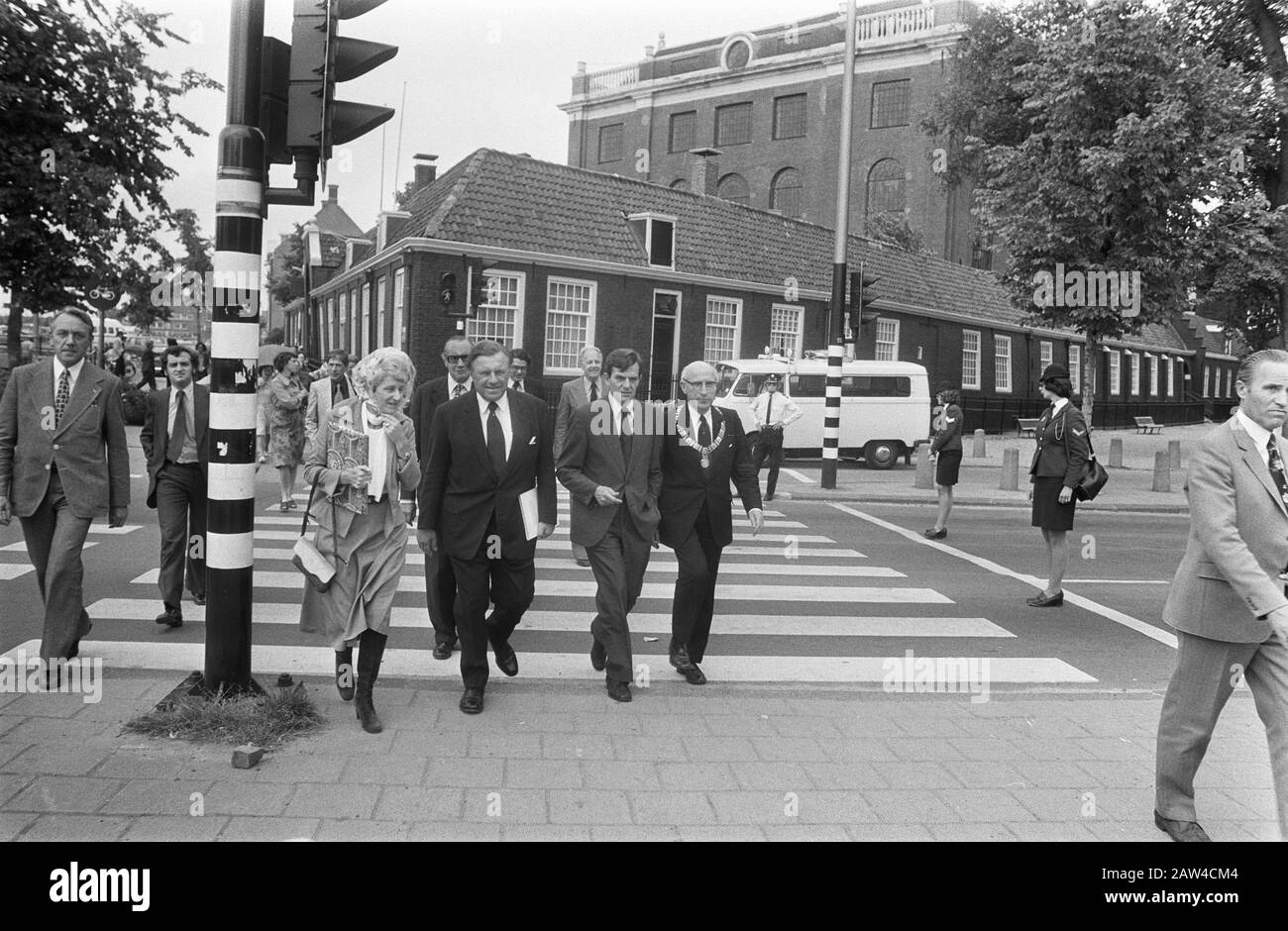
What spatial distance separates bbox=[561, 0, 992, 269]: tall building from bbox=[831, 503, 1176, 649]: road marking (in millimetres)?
38144

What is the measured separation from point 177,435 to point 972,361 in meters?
35.5

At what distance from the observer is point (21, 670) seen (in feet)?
19.3

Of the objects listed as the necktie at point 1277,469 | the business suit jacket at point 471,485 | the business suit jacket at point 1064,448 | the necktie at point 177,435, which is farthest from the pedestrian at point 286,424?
the necktie at point 1277,469

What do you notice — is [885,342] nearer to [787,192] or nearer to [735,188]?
[787,192]

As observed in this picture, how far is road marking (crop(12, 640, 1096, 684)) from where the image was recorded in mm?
6246

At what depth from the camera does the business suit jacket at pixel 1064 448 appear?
8844mm

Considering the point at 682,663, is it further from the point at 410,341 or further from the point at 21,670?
the point at 410,341

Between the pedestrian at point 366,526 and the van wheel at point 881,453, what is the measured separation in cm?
1985

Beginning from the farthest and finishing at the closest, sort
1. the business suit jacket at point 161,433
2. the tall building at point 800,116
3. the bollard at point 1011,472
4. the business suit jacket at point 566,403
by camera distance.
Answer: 1. the tall building at point 800,116
2. the bollard at point 1011,472
3. the business suit jacket at point 566,403
4. the business suit jacket at point 161,433

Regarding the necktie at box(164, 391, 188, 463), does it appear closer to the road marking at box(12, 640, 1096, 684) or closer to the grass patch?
the road marking at box(12, 640, 1096, 684)

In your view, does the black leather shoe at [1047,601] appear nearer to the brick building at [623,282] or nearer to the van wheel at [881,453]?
the brick building at [623,282]
